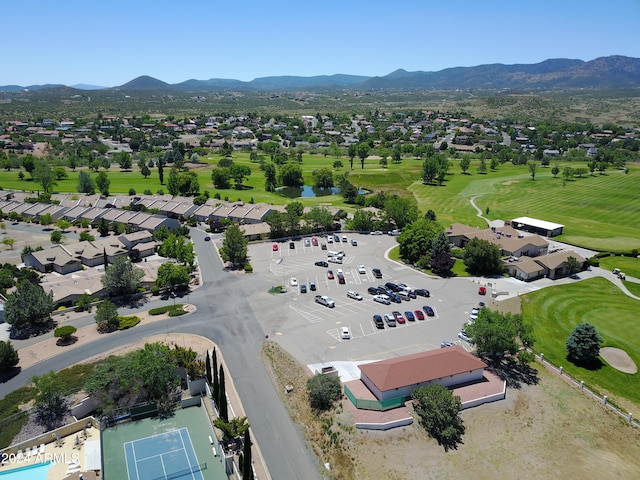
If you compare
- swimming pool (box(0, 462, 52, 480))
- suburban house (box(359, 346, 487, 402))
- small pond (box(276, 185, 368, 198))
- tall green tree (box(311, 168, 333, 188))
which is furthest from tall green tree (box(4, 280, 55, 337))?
tall green tree (box(311, 168, 333, 188))

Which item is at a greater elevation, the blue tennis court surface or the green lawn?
the blue tennis court surface

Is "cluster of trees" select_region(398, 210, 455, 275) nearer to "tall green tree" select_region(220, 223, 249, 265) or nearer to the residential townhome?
"tall green tree" select_region(220, 223, 249, 265)

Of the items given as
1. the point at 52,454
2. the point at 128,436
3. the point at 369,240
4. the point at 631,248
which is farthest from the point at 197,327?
the point at 631,248

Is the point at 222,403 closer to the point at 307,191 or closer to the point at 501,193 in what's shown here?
the point at 307,191

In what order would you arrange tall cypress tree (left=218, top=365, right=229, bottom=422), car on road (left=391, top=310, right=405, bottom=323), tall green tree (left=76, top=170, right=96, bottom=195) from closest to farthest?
1. tall cypress tree (left=218, top=365, right=229, bottom=422)
2. car on road (left=391, top=310, right=405, bottom=323)
3. tall green tree (left=76, top=170, right=96, bottom=195)

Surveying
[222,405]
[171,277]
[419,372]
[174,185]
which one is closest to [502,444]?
[419,372]

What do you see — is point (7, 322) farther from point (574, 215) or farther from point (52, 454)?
point (574, 215)
